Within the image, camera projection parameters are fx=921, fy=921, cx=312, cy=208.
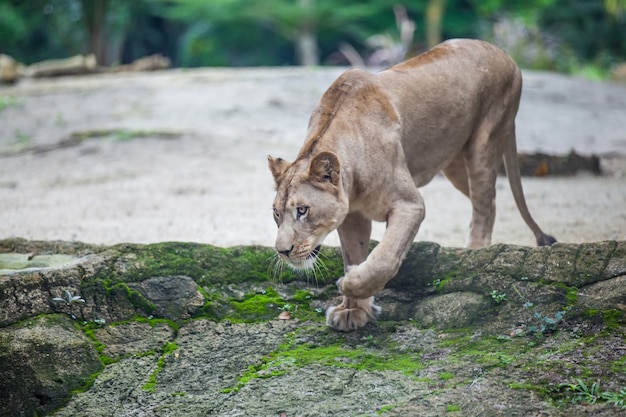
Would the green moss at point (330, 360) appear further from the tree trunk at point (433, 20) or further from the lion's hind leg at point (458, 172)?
the tree trunk at point (433, 20)

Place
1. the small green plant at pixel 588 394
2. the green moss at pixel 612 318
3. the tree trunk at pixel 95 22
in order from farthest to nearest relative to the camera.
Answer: the tree trunk at pixel 95 22
the green moss at pixel 612 318
the small green plant at pixel 588 394

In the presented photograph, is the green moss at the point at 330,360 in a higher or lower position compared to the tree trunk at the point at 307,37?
lower

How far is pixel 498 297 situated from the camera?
470 centimetres

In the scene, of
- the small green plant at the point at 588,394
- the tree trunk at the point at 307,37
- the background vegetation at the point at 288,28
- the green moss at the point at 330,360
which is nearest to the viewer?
the small green plant at the point at 588,394

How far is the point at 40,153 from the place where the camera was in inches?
504

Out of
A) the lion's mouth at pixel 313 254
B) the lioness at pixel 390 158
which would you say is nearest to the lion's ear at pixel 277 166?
the lioness at pixel 390 158

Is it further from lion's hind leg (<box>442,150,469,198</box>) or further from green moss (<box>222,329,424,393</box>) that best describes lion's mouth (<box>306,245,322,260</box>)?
lion's hind leg (<box>442,150,469,198</box>)

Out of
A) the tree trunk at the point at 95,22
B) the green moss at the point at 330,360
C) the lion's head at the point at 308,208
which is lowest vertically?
the green moss at the point at 330,360

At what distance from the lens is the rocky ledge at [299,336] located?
409cm

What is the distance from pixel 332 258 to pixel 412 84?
1156 millimetres

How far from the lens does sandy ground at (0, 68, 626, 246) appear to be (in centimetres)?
848

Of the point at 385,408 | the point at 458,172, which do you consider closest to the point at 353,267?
the point at 385,408

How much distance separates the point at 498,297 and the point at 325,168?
1.11 metres

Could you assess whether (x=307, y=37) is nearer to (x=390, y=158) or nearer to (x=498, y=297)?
(x=390, y=158)
